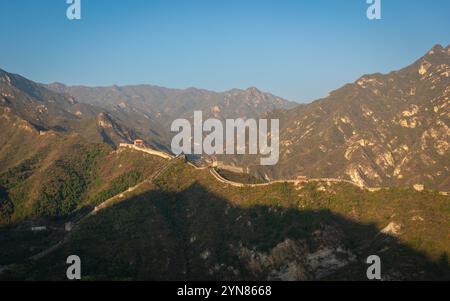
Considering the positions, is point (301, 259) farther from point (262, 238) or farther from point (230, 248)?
point (230, 248)

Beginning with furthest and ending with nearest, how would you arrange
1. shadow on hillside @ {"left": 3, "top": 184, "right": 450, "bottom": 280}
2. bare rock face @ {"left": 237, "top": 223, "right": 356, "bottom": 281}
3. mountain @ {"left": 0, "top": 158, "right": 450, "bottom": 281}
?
bare rock face @ {"left": 237, "top": 223, "right": 356, "bottom": 281} < mountain @ {"left": 0, "top": 158, "right": 450, "bottom": 281} < shadow on hillside @ {"left": 3, "top": 184, "right": 450, "bottom": 280}

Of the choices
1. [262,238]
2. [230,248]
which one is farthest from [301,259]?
[230,248]

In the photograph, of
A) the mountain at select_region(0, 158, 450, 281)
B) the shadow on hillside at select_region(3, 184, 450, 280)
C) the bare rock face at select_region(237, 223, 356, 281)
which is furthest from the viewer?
the bare rock face at select_region(237, 223, 356, 281)

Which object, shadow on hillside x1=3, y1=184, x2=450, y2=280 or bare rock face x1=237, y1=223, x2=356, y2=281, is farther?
bare rock face x1=237, y1=223, x2=356, y2=281

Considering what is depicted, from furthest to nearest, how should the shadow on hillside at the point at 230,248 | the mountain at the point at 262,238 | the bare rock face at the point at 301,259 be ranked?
the bare rock face at the point at 301,259
the mountain at the point at 262,238
the shadow on hillside at the point at 230,248

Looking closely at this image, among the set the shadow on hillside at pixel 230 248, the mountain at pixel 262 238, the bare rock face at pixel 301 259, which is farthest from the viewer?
the bare rock face at pixel 301 259

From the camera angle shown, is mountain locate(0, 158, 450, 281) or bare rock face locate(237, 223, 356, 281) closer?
mountain locate(0, 158, 450, 281)

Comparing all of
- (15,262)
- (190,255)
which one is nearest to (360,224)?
(190,255)

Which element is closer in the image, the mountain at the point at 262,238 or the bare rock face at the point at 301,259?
the mountain at the point at 262,238
